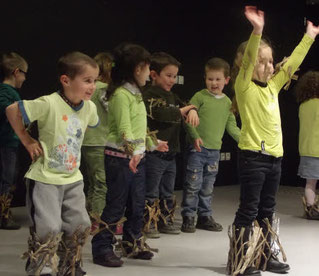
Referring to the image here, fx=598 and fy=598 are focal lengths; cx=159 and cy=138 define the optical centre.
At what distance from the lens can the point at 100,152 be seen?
14.1 ft

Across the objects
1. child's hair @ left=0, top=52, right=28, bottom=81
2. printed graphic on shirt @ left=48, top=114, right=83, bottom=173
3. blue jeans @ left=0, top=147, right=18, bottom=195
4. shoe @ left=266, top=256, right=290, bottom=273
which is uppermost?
child's hair @ left=0, top=52, right=28, bottom=81

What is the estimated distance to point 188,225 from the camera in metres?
4.45

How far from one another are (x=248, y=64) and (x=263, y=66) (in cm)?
20

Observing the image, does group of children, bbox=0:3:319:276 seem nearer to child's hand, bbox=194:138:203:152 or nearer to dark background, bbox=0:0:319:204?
child's hand, bbox=194:138:203:152

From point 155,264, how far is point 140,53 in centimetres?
122

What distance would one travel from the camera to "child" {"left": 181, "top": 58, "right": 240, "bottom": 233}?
14.8ft

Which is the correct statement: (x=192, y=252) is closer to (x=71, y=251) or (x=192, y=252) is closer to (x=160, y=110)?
(x=160, y=110)

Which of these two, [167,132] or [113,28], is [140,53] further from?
[113,28]

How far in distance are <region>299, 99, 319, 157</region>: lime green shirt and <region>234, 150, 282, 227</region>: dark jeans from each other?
2.03 metres

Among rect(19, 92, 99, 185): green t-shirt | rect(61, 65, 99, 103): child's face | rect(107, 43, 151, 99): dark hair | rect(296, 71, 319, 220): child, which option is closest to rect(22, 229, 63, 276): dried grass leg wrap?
rect(19, 92, 99, 185): green t-shirt

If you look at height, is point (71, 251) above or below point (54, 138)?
below

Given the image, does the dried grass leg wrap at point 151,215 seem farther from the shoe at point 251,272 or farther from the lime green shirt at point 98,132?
the shoe at point 251,272

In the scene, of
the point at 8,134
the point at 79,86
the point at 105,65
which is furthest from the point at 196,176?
the point at 79,86

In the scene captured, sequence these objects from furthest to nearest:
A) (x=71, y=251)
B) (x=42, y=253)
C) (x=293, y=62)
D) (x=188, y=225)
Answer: (x=188, y=225) → (x=293, y=62) → (x=71, y=251) → (x=42, y=253)
